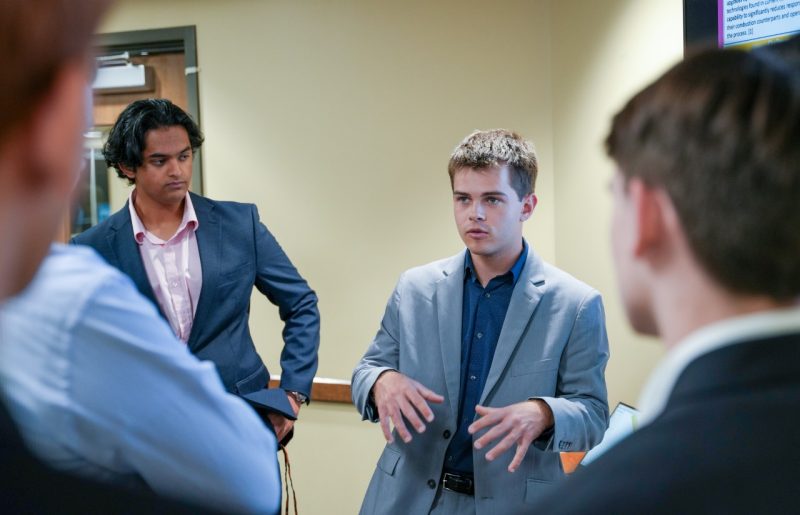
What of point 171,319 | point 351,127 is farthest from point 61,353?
point 351,127

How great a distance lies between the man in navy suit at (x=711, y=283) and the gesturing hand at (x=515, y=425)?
0.85m

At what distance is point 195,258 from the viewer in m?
2.21

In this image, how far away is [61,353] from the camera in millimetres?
598

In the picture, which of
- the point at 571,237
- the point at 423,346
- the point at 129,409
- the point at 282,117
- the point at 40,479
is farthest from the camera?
the point at 282,117

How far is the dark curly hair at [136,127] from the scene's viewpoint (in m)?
2.25

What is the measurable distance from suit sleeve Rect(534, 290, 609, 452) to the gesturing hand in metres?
0.05

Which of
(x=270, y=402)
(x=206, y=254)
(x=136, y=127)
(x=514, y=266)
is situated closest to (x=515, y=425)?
(x=514, y=266)

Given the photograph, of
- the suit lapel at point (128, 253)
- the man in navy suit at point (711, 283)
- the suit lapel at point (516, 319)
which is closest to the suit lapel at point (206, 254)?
the suit lapel at point (128, 253)

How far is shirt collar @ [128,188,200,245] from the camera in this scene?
2.19 metres

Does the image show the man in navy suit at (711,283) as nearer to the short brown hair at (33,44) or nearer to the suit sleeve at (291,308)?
the short brown hair at (33,44)

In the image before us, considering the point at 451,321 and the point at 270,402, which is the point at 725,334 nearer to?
the point at 451,321

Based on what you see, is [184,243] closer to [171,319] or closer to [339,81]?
[171,319]

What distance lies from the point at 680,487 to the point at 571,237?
246 centimetres

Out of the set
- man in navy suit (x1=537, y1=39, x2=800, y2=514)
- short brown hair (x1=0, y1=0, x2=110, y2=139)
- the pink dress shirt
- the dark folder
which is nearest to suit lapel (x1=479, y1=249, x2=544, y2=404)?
the dark folder
